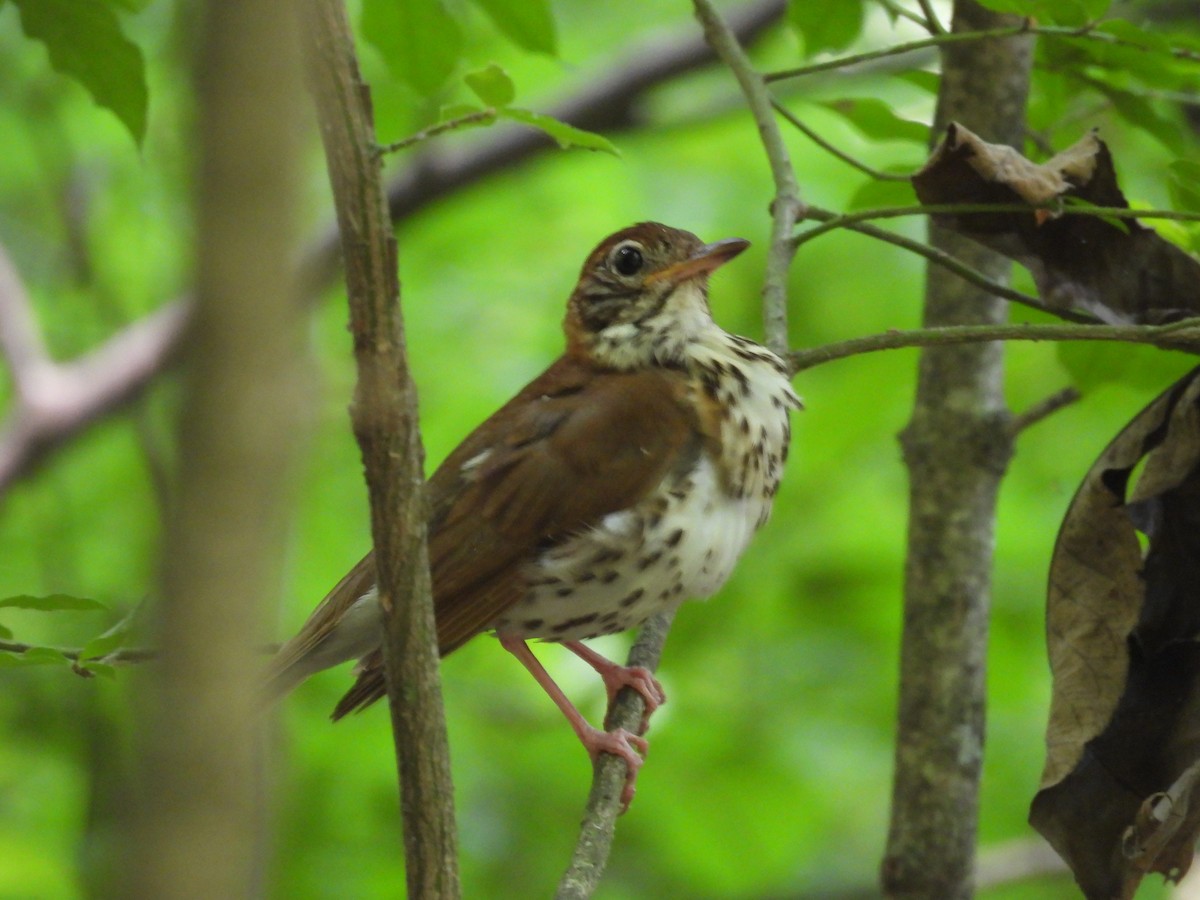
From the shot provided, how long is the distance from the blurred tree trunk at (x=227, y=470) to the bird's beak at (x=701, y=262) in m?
3.38

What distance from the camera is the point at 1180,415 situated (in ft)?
9.02

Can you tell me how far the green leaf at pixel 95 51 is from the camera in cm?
290

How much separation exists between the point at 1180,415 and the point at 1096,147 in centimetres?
52

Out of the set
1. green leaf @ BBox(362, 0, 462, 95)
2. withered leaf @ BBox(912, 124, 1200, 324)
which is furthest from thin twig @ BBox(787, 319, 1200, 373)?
green leaf @ BBox(362, 0, 462, 95)

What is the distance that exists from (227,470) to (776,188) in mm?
2793

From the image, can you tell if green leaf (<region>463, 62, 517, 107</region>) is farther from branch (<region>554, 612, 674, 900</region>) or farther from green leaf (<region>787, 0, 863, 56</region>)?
green leaf (<region>787, 0, 863, 56</region>)

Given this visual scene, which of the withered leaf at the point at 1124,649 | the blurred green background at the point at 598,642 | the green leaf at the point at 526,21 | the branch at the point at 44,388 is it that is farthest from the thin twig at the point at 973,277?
the branch at the point at 44,388

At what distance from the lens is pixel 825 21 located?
11.8 feet

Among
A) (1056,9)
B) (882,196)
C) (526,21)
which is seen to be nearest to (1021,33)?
(1056,9)

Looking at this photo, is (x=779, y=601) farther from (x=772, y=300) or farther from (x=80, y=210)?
(x=80, y=210)

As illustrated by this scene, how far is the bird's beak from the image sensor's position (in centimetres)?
404

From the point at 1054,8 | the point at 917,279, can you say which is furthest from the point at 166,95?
the point at 1054,8

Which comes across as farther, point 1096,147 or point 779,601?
point 779,601

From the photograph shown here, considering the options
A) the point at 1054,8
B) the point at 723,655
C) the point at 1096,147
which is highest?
the point at 1054,8
